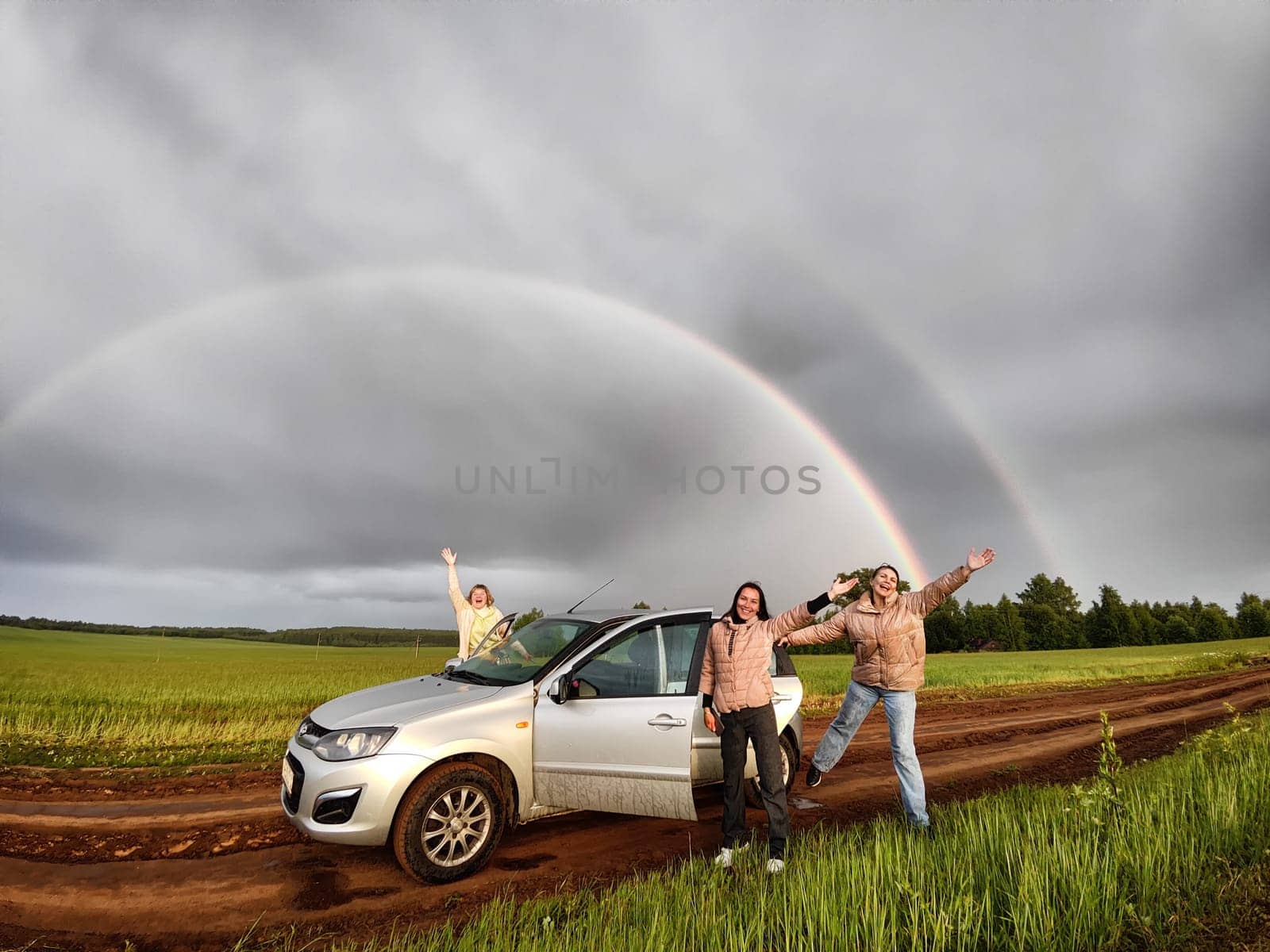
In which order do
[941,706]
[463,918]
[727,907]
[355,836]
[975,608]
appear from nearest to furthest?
1. [727,907]
2. [463,918]
3. [355,836]
4. [941,706]
5. [975,608]

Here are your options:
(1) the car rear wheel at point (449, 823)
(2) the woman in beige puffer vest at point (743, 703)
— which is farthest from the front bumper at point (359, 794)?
(2) the woman in beige puffer vest at point (743, 703)

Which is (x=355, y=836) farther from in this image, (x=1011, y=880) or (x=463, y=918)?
(x=1011, y=880)

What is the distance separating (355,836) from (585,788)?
1.60m

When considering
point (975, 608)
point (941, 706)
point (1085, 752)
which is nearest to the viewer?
point (1085, 752)

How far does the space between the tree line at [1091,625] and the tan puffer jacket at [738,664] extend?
271 feet

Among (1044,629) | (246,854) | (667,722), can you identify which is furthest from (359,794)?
(1044,629)

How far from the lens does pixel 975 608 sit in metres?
89.6

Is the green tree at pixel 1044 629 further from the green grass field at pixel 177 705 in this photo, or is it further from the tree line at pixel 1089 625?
the green grass field at pixel 177 705

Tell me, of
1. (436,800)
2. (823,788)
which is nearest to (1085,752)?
(823,788)

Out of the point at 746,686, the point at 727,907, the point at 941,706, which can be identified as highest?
the point at 746,686

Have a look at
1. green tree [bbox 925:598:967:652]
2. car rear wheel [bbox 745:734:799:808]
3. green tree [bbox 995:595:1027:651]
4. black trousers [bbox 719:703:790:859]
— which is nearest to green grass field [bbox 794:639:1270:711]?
car rear wheel [bbox 745:734:799:808]

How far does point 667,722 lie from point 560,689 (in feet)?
2.79

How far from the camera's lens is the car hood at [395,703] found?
4789mm

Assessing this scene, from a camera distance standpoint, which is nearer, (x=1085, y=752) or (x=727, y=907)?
(x=727, y=907)
